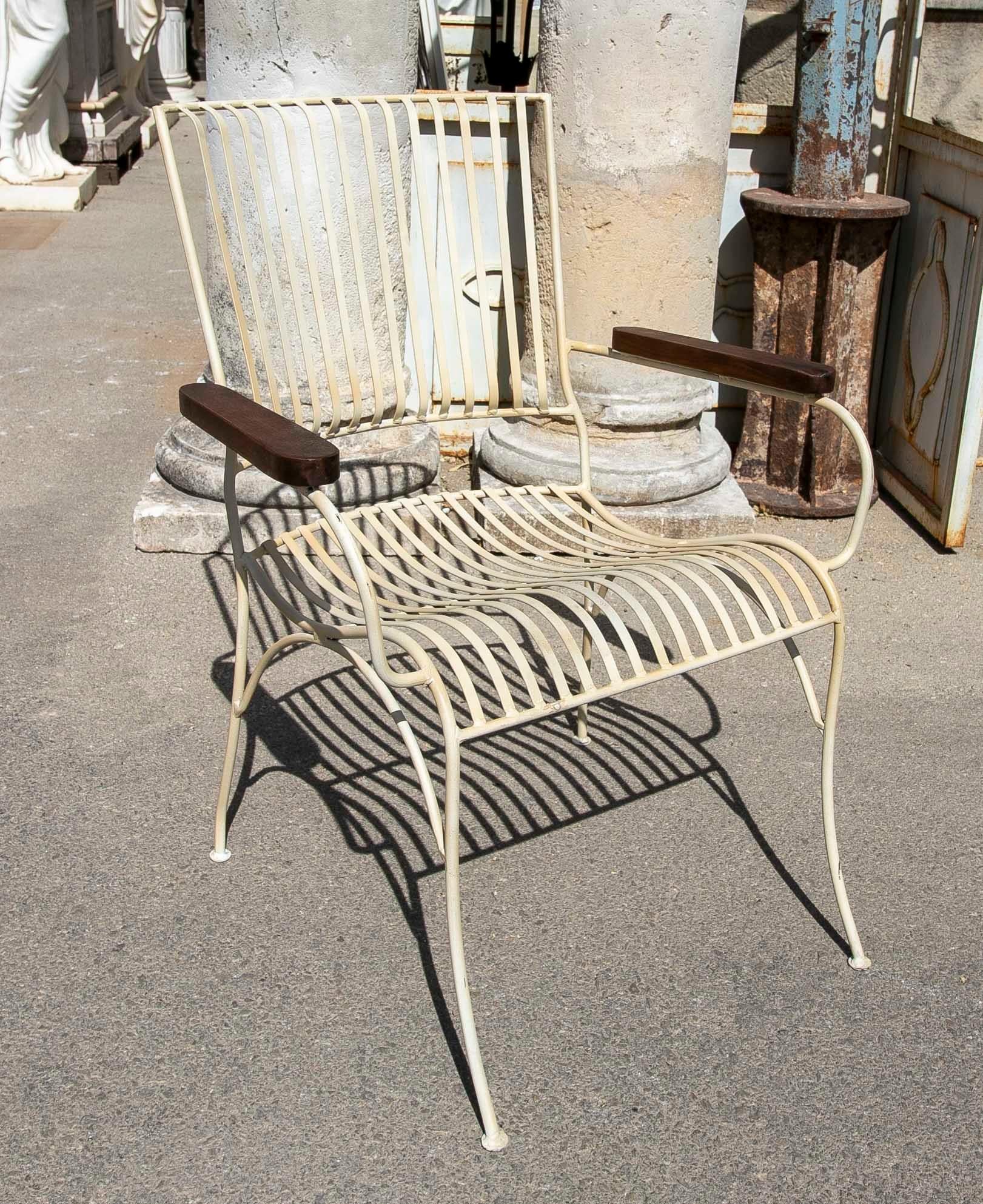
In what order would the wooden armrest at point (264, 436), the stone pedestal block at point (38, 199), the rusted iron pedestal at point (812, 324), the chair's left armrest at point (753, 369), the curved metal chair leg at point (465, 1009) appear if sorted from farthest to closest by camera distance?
the stone pedestal block at point (38, 199) < the rusted iron pedestal at point (812, 324) < the chair's left armrest at point (753, 369) < the curved metal chair leg at point (465, 1009) < the wooden armrest at point (264, 436)

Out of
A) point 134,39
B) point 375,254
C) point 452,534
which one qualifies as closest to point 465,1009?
point 452,534

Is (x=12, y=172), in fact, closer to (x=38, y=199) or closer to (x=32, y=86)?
(x=38, y=199)

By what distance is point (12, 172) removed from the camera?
805 centimetres

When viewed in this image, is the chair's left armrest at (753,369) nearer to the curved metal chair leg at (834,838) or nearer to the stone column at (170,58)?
the curved metal chair leg at (834,838)

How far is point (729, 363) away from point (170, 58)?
1130 cm

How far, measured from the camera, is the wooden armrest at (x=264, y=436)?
1719 mm

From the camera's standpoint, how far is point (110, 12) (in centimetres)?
1000

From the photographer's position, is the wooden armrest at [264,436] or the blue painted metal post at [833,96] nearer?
the wooden armrest at [264,436]

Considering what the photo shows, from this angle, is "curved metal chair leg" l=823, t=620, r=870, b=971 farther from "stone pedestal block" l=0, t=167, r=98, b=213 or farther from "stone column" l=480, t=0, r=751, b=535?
"stone pedestal block" l=0, t=167, r=98, b=213

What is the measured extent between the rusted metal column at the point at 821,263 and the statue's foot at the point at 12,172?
5.50 metres

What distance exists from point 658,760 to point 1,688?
1.44 m

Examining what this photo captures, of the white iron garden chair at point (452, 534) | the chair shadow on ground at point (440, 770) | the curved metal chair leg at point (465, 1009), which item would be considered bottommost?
the chair shadow on ground at point (440, 770)

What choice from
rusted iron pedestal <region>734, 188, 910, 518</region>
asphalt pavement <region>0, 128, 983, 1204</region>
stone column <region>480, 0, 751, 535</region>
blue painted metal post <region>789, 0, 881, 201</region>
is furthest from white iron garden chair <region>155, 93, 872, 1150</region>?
blue painted metal post <region>789, 0, 881, 201</region>

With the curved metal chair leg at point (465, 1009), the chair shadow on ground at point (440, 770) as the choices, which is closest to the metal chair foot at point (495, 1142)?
the curved metal chair leg at point (465, 1009)
